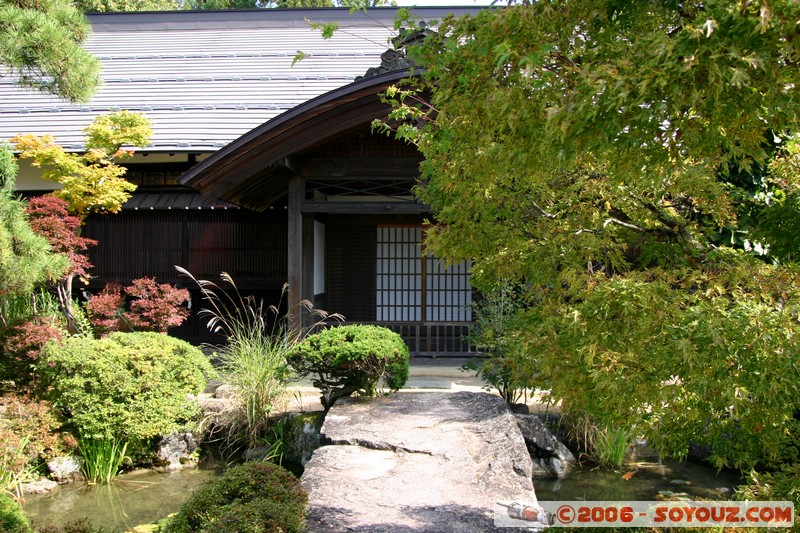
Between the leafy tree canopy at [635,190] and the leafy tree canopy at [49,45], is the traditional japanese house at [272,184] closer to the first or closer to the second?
the leafy tree canopy at [49,45]

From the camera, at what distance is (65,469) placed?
647 centimetres

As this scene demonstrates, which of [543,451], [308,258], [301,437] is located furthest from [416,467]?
[308,258]

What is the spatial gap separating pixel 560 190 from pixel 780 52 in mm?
1655

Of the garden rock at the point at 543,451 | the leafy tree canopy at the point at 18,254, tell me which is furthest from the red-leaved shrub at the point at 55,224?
the garden rock at the point at 543,451

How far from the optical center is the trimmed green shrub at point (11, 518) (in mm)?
3760

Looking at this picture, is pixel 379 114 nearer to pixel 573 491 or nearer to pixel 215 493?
pixel 573 491

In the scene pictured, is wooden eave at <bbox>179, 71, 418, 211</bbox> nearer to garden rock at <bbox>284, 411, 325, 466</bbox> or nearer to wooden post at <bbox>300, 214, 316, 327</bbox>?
wooden post at <bbox>300, 214, 316, 327</bbox>

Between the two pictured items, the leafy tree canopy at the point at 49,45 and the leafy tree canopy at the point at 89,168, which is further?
the leafy tree canopy at the point at 89,168

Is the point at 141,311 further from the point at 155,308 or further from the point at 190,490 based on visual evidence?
the point at 190,490

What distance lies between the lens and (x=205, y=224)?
11.2 meters

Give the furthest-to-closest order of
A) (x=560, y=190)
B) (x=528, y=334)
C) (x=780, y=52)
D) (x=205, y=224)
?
1. (x=205, y=224)
2. (x=560, y=190)
3. (x=528, y=334)
4. (x=780, y=52)

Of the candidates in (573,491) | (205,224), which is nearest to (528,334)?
(573,491)

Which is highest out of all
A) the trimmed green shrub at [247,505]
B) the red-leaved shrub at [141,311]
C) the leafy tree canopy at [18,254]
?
the leafy tree canopy at [18,254]

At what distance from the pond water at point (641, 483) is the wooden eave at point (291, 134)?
198 inches
